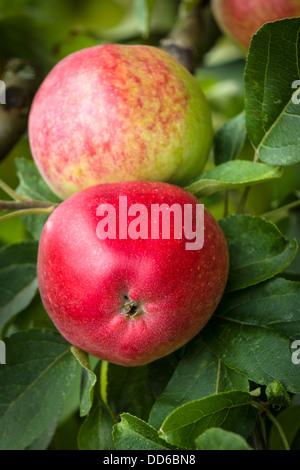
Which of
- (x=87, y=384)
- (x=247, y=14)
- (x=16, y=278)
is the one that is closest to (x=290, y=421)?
(x=87, y=384)

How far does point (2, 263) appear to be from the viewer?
2.86ft

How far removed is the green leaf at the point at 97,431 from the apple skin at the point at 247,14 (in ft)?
2.19

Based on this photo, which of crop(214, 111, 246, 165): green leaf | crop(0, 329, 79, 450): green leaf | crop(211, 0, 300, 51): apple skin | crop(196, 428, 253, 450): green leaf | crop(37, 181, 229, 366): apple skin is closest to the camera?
crop(196, 428, 253, 450): green leaf

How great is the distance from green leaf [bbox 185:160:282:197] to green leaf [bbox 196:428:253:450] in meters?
0.28

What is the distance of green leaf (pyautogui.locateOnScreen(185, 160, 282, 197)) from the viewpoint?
0.65 metres

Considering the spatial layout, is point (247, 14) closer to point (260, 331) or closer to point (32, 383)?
point (260, 331)

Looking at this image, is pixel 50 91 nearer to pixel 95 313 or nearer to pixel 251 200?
pixel 95 313

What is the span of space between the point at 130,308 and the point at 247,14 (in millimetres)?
669

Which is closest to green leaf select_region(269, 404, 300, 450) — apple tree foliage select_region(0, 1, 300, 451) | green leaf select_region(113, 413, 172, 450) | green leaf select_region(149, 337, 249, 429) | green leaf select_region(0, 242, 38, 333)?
apple tree foliage select_region(0, 1, 300, 451)

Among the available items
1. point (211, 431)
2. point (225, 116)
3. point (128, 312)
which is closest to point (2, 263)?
point (128, 312)

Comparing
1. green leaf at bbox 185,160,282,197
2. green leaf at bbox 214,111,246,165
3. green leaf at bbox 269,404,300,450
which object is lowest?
green leaf at bbox 269,404,300,450

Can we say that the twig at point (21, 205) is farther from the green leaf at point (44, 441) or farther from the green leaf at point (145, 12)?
the green leaf at point (145, 12)

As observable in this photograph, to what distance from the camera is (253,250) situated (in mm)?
685

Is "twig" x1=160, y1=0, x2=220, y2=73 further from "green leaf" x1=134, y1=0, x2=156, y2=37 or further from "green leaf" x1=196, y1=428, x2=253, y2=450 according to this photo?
"green leaf" x1=196, y1=428, x2=253, y2=450
